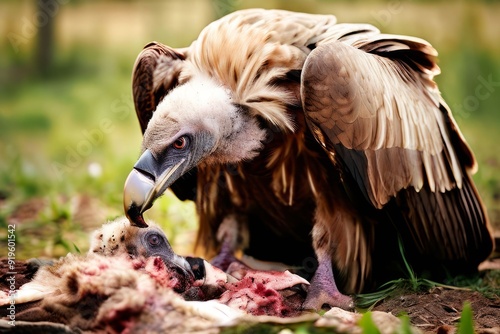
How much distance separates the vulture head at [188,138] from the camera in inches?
148

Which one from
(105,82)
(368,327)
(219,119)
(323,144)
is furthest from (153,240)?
(105,82)

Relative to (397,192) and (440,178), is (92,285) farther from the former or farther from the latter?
(440,178)

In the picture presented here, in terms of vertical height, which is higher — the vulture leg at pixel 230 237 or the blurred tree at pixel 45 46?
the vulture leg at pixel 230 237

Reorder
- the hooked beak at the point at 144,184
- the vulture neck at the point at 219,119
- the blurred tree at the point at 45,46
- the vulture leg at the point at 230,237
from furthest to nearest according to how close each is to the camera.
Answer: the blurred tree at the point at 45,46, the vulture leg at the point at 230,237, the vulture neck at the point at 219,119, the hooked beak at the point at 144,184

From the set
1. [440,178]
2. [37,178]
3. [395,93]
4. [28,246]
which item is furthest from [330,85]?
[37,178]

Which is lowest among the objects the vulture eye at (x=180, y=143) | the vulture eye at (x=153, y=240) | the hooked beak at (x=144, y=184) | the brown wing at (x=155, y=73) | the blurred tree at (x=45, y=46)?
the blurred tree at (x=45, y=46)

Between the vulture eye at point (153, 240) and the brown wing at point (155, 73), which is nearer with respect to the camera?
the vulture eye at point (153, 240)

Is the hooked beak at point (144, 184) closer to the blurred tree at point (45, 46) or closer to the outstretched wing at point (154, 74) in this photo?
the outstretched wing at point (154, 74)

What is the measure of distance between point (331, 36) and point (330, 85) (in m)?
0.59

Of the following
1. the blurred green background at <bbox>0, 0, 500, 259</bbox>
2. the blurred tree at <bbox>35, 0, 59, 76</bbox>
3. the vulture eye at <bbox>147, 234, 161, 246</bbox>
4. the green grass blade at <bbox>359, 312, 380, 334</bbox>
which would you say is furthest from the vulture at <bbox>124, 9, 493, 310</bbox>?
the blurred tree at <bbox>35, 0, 59, 76</bbox>

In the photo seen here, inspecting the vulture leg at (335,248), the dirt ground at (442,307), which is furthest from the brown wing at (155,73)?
the dirt ground at (442,307)

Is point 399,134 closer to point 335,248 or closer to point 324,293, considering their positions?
point 335,248

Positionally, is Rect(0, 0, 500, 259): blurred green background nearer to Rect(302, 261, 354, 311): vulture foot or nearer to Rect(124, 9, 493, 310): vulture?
Rect(124, 9, 493, 310): vulture

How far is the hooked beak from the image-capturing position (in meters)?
3.67
